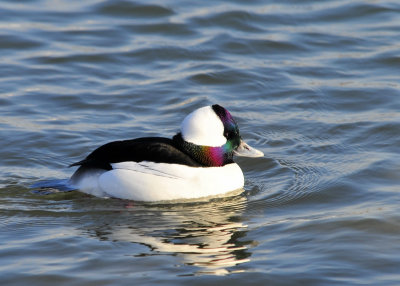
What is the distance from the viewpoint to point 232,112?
39.4 feet

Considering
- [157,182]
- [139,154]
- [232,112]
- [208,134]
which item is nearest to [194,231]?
[157,182]

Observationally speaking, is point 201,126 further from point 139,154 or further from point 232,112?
point 232,112

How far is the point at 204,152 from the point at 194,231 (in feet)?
4.08

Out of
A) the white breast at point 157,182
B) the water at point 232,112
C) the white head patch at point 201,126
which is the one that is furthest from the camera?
the white head patch at point 201,126

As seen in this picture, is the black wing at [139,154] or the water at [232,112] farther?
the black wing at [139,154]

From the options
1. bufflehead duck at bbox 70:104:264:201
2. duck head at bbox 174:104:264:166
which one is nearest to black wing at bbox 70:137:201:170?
bufflehead duck at bbox 70:104:264:201

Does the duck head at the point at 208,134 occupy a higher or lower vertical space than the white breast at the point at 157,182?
higher

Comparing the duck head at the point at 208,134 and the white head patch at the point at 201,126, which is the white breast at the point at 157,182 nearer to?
the duck head at the point at 208,134

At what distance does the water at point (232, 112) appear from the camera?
7.31 meters

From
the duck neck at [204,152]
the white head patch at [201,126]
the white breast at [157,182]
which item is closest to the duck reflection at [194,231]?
the white breast at [157,182]

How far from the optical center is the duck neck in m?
9.01

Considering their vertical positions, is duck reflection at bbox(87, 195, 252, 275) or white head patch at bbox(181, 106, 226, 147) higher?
white head patch at bbox(181, 106, 226, 147)

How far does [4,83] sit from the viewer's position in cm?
1298

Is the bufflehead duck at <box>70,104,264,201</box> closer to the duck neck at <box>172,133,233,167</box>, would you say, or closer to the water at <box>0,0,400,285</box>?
the duck neck at <box>172,133,233,167</box>
